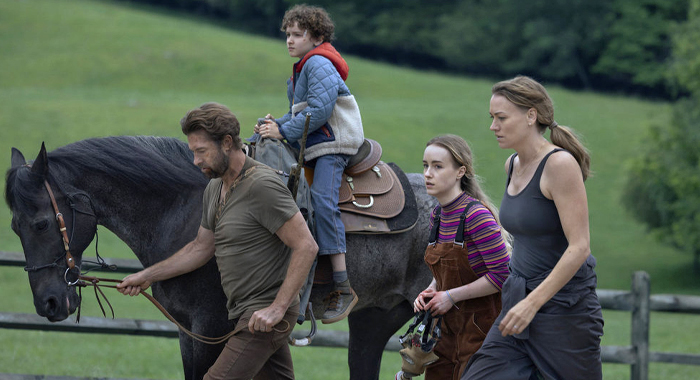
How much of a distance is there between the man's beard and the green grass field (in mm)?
4364

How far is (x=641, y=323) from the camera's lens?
6.95 m

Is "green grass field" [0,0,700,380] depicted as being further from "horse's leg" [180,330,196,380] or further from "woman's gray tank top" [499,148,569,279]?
"woman's gray tank top" [499,148,569,279]

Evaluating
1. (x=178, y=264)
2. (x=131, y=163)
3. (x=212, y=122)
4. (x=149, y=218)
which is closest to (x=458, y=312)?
(x=178, y=264)

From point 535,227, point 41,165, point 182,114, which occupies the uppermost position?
point 41,165

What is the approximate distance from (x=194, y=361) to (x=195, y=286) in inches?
16.4

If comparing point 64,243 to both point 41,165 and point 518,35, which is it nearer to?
point 41,165

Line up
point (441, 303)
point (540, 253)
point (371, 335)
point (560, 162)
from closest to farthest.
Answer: point (560, 162) < point (540, 253) < point (441, 303) < point (371, 335)

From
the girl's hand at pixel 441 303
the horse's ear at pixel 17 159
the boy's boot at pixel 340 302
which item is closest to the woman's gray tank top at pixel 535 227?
the girl's hand at pixel 441 303

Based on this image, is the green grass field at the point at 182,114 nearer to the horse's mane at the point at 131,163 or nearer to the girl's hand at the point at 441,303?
the horse's mane at the point at 131,163

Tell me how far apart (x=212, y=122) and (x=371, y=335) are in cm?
229

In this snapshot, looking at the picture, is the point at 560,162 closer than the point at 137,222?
Yes

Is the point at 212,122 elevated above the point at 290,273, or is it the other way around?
the point at 212,122

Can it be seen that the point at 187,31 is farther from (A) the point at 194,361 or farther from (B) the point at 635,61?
(A) the point at 194,361

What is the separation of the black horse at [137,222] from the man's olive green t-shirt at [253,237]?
630 millimetres
